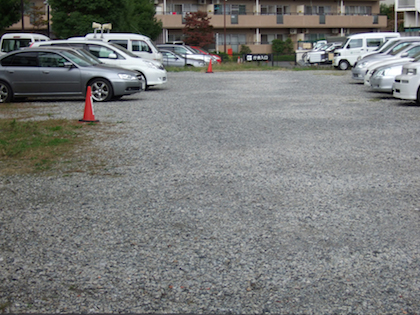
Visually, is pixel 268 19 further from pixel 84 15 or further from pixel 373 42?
pixel 84 15

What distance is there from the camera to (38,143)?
941cm

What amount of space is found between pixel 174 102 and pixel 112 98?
196 cm

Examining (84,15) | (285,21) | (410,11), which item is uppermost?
(285,21)

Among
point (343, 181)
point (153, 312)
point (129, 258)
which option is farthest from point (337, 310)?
point (343, 181)

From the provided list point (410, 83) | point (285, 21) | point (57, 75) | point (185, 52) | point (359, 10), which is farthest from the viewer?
point (359, 10)

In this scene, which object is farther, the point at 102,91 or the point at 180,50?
the point at 180,50

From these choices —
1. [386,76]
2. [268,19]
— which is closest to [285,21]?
[268,19]

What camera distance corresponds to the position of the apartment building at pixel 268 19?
201 feet

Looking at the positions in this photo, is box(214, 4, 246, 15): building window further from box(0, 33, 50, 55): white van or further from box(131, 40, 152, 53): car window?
box(131, 40, 152, 53): car window

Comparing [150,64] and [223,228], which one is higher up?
[150,64]

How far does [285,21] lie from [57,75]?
4980 centimetres

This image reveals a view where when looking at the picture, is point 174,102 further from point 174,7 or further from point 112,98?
point 174,7

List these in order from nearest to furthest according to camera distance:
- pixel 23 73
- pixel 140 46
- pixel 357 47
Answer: pixel 23 73 → pixel 140 46 → pixel 357 47

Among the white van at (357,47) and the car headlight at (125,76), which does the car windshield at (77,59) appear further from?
the white van at (357,47)
